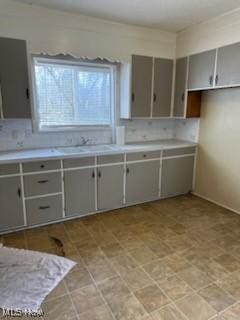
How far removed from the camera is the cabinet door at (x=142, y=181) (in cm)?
338

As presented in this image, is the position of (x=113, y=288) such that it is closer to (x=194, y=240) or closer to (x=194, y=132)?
(x=194, y=240)

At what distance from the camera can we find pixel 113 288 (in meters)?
1.89

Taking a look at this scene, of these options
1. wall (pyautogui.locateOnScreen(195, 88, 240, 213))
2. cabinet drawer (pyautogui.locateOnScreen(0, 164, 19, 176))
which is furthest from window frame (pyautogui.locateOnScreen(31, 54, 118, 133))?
wall (pyautogui.locateOnScreen(195, 88, 240, 213))

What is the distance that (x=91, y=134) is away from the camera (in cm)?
360

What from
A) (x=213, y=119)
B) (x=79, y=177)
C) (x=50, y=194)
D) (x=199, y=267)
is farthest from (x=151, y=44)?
(x=199, y=267)

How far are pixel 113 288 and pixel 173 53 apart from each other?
11.3 ft

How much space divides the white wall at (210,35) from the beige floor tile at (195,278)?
105 inches

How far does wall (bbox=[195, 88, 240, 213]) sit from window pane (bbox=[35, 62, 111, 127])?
1575mm

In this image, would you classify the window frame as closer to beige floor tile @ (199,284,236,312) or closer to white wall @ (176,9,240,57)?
white wall @ (176,9,240,57)

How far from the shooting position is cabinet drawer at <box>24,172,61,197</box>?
2.72 m

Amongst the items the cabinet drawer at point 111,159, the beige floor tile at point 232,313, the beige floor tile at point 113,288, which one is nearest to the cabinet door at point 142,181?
the cabinet drawer at point 111,159

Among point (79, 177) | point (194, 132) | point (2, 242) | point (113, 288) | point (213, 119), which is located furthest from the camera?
point (194, 132)

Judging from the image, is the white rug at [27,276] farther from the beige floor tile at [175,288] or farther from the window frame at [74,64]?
the window frame at [74,64]

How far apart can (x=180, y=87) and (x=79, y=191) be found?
2.25 m
